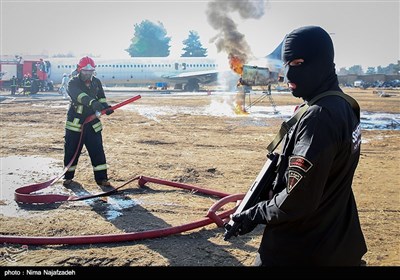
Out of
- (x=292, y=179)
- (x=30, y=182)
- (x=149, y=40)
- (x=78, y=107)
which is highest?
(x=149, y=40)

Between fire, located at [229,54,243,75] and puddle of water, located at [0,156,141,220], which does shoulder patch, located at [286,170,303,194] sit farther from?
fire, located at [229,54,243,75]

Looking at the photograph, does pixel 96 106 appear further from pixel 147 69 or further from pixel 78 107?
pixel 147 69

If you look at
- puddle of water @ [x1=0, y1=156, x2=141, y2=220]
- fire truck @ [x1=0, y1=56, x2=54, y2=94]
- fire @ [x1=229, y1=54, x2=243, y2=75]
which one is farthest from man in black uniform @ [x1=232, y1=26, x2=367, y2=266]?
fire truck @ [x1=0, y1=56, x2=54, y2=94]

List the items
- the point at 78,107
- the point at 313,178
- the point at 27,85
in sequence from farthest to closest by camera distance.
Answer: the point at 27,85
the point at 78,107
the point at 313,178

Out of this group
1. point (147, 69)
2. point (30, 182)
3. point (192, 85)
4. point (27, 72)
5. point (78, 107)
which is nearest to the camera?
point (78, 107)

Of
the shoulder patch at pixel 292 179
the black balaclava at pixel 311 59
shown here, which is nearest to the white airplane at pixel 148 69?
the black balaclava at pixel 311 59

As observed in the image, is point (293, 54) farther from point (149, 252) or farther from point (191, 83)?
point (191, 83)

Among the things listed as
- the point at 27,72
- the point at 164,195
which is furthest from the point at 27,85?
the point at 164,195

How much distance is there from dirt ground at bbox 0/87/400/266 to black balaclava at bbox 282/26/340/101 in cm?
226

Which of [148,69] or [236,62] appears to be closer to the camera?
[236,62]

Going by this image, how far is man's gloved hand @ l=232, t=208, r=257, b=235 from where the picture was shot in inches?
86.6

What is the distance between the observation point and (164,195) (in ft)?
20.1

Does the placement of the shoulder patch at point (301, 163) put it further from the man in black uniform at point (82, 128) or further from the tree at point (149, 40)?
the tree at point (149, 40)

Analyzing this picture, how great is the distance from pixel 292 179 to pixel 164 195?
436 cm
